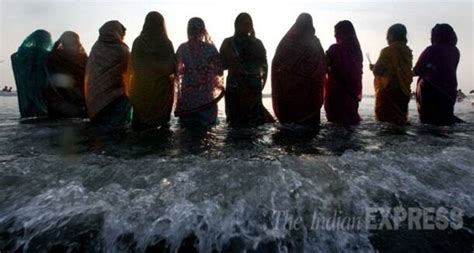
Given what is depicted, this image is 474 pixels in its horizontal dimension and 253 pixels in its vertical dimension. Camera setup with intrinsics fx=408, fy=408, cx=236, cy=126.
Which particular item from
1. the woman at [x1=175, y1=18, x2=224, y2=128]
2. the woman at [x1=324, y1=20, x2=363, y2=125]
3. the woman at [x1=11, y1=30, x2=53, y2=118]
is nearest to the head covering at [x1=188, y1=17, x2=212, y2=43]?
the woman at [x1=175, y1=18, x2=224, y2=128]

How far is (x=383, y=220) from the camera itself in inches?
113

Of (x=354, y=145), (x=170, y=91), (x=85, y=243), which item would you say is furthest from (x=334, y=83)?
(x=85, y=243)

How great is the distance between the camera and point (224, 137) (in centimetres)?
504

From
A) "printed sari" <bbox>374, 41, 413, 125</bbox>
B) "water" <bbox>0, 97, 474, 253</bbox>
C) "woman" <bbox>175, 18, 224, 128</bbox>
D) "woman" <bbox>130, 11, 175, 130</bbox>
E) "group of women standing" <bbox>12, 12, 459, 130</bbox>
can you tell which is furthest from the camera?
"printed sari" <bbox>374, 41, 413, 125</bbox>

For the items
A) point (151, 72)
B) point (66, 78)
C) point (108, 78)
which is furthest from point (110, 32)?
point (66, 78)

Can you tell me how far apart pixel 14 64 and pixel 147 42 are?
3216 millimetres

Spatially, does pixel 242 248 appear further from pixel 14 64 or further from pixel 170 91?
pixel 14 64

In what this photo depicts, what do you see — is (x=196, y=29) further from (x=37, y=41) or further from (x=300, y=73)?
(x=37, y=41)

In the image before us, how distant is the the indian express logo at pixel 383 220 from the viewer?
109 inches

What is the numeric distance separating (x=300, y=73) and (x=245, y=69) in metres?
0.81

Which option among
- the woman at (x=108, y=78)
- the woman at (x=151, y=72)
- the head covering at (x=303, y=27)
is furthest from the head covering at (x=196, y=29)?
the head covering at (x=303, y=27)

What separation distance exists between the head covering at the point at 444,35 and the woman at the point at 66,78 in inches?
236

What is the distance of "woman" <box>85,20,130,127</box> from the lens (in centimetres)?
603

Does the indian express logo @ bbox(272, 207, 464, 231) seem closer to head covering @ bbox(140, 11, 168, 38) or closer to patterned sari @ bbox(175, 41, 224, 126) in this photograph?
patterned sari @ bbox(175, 41, 224, 126)
